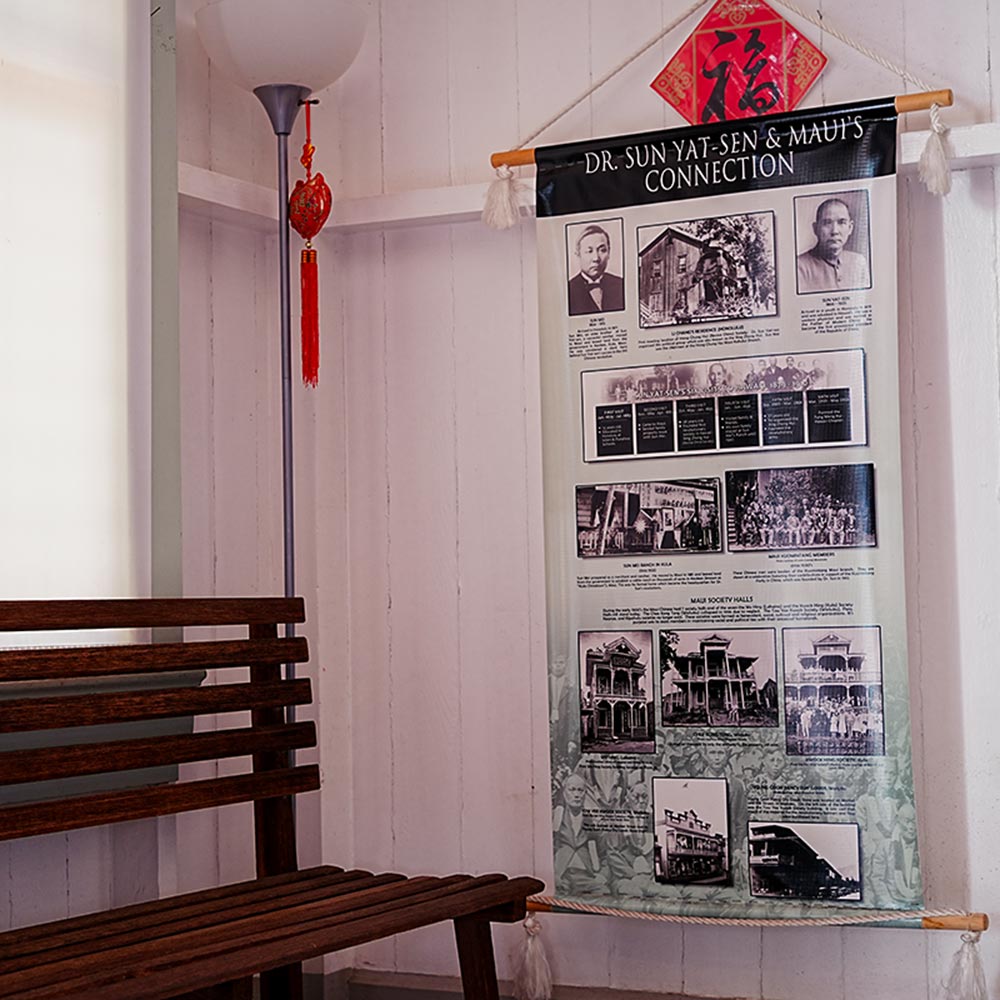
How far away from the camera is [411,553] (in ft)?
11.1

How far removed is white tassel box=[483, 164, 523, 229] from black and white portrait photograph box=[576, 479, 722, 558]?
603 millimetres

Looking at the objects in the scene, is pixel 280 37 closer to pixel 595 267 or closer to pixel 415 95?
pixel 415 95

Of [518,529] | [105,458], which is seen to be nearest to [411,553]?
[518,529]

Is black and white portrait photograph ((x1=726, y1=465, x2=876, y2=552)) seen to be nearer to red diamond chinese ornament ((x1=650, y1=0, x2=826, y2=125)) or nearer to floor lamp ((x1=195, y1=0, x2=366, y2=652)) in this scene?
red diamond chinese ornament ((x1=650, y1=0, x2=826, y2=125))

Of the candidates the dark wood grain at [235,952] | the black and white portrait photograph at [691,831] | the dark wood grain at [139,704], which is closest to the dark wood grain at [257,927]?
the dark wood grain at [235,952]

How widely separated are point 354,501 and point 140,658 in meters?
1.00

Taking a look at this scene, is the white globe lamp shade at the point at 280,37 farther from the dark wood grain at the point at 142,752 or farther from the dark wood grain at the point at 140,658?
the dark wood grain at the point at 142,752

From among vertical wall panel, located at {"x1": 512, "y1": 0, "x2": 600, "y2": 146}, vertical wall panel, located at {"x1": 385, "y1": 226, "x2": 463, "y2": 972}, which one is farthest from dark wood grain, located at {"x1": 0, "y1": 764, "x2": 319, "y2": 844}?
vertical wall panel, located at {"x1": 512, "y1": 0, "x2": 600, "y2": 146}

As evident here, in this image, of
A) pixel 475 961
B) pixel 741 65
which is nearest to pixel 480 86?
pixel 741 65

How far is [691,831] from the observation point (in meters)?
2.99

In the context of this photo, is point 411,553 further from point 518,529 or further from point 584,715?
point 584,715

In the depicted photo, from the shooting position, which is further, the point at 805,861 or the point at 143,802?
the point at 805,861

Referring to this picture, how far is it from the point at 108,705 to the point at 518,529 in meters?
1.12

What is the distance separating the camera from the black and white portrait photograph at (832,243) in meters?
2.92
